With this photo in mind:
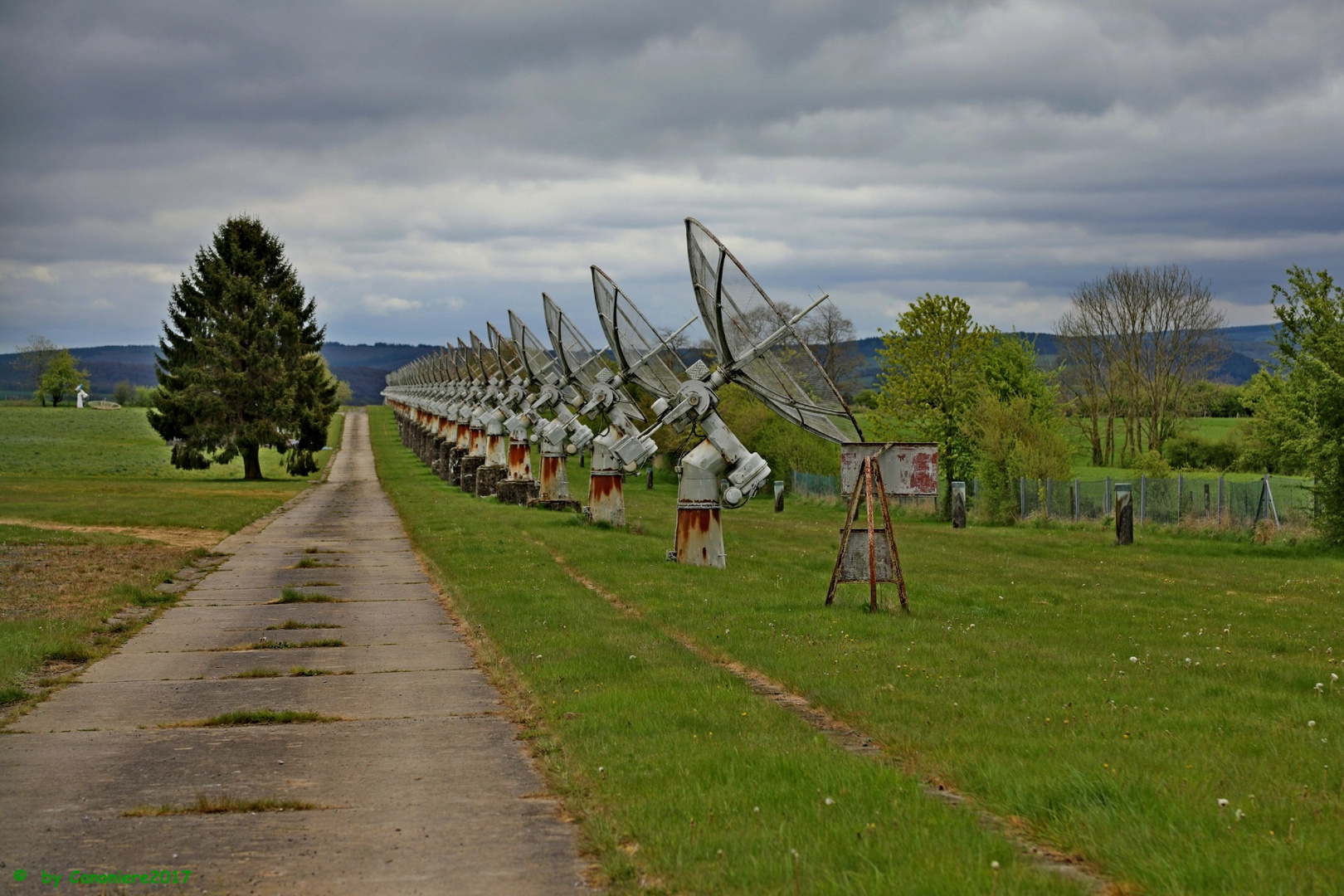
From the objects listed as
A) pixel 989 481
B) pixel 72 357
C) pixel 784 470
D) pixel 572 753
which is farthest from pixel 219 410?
pixel 72 357

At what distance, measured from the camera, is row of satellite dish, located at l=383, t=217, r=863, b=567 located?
67.7 feet

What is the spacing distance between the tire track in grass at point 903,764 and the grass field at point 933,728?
0.07 meters

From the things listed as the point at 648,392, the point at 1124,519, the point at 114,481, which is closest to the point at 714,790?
the point at 648,392

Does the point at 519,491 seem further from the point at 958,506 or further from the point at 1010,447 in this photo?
the point at 1010,447

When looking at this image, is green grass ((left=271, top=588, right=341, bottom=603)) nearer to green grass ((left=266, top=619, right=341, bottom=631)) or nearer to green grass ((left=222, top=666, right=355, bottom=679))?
green grass ((left=266, top=619, right=341, bottom=631))

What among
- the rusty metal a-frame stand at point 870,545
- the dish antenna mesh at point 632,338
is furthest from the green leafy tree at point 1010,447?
the rusty metal a-frame stand at point 870,545

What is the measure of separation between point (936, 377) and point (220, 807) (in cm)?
5369

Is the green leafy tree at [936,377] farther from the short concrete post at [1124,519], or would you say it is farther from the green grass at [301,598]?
the green grass at [301,598]

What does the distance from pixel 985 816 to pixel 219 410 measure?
191 feet

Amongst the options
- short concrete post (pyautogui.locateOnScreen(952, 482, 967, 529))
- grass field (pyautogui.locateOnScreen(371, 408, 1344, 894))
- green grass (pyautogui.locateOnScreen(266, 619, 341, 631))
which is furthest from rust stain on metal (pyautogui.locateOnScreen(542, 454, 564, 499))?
green grass (pyautogui.locateOnScreen(266, 619, 341, 631))

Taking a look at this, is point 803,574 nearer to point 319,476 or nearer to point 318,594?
point 318,594

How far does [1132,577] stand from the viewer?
2281cm

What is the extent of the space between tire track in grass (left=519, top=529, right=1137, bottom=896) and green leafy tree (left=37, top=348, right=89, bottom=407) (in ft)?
546

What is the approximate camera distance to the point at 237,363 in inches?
2367
